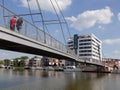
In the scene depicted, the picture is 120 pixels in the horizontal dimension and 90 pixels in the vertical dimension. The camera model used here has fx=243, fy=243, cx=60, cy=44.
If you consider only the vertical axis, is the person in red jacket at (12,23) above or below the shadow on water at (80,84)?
above

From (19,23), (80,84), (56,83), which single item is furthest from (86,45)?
(19,23)

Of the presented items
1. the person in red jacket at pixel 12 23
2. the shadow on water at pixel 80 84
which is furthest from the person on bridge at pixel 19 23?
the shadow on water at pixel 80 84

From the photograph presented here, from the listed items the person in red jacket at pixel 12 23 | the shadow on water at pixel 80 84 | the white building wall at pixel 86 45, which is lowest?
the shadow on water at pixel 80 84

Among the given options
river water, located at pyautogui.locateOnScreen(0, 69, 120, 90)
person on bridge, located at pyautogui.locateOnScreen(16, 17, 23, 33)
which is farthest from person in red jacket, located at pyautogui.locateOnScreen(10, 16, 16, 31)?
river water, located at pyautogui.locateOnScreen(0, 69, 120, 90)

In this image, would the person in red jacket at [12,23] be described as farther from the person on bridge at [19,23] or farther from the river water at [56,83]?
the river water at [56,83]

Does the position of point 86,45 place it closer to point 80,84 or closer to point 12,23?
point 80,84

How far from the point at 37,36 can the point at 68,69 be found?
329 ft

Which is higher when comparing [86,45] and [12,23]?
[86,45]

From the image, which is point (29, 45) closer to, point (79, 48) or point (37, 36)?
point (37, 36)

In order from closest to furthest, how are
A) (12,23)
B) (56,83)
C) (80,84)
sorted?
(12,23), (56,83), (80,84)

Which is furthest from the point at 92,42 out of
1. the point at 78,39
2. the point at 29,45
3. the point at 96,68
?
the point at 29,45

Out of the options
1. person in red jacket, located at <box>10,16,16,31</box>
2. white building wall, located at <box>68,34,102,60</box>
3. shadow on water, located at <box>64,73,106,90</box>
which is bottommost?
shadow on water, located at <box>64,73,106,90</box>

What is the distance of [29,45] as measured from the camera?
64.3 ft

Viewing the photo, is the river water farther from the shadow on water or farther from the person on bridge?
the person on bridge
